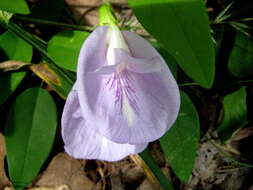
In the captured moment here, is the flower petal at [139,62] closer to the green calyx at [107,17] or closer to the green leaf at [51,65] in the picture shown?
the green calyx at [107,17]

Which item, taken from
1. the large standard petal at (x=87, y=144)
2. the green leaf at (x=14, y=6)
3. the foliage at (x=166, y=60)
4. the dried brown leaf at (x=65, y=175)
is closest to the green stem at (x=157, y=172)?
the foliage at (x=166, y=60)

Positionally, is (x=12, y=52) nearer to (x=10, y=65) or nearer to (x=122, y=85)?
(x=10, y=65)

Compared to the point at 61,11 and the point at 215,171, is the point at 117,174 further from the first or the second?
the point at 61,11

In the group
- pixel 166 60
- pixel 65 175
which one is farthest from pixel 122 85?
pixel 65 175

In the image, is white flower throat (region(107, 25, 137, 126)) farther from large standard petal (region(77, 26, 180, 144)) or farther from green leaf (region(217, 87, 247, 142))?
green leaf (region(217, 87, 247, 142))

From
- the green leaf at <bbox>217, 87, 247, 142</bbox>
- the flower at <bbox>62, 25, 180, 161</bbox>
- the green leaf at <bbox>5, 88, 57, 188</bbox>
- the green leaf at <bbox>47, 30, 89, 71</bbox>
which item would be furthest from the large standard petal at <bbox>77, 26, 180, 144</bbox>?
the green leaf at <bbox>217, 87, 247, 142</bbox>

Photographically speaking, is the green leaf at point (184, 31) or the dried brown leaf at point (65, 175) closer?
the green leaf at point (184, 31)
